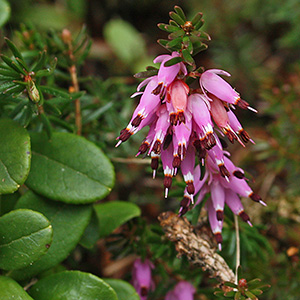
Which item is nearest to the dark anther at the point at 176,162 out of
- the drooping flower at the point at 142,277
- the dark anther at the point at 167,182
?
the dark anther at the point at 167,182

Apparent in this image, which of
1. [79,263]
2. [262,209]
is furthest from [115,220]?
[262,209]

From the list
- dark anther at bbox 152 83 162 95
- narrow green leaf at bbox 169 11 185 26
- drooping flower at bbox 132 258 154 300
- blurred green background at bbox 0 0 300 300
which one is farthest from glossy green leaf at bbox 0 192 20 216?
narrow green leaf at bbox 169 11 185 26

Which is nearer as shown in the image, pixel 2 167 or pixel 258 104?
pixel 2 167

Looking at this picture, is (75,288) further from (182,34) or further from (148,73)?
(182,34)

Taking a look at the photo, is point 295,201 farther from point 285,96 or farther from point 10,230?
point 10,230

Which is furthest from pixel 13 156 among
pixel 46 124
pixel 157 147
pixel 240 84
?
pixel 240 84

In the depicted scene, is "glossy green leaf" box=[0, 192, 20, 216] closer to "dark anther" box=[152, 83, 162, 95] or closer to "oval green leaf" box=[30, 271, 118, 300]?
"oval green leaf" box=[30, 271, 118, 300]
